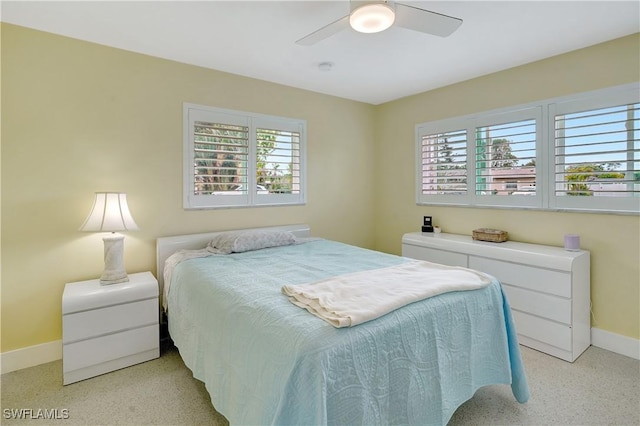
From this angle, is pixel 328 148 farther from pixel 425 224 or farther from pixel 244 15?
pixel 244 15

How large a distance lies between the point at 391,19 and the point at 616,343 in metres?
3.07

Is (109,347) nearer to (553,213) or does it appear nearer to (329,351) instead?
(329,351)

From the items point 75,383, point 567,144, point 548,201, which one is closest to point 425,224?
point 548,201

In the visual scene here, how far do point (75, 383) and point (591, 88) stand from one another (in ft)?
15.0

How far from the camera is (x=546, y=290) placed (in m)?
2.64

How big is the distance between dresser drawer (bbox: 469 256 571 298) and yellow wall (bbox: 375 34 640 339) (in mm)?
493

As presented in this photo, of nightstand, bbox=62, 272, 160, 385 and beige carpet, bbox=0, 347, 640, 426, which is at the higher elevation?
nightstand, bbox=62, 272, 160, 385

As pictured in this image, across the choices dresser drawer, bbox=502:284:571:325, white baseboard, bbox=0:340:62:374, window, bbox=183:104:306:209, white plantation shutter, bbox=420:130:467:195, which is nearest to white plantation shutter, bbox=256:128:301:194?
window, bbox=183:104:306:209

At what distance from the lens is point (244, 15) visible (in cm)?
225

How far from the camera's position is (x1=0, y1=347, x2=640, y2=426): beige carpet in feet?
6.22

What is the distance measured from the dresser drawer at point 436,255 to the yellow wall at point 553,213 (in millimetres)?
534

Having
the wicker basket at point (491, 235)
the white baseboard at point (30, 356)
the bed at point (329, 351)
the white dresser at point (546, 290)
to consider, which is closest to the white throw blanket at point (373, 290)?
the bed at point (329, 351)

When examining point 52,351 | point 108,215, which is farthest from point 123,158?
point 52,351

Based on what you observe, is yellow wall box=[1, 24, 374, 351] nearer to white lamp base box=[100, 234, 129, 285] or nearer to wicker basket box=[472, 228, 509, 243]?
white lamp base box=[100, 234, 129, 285]
